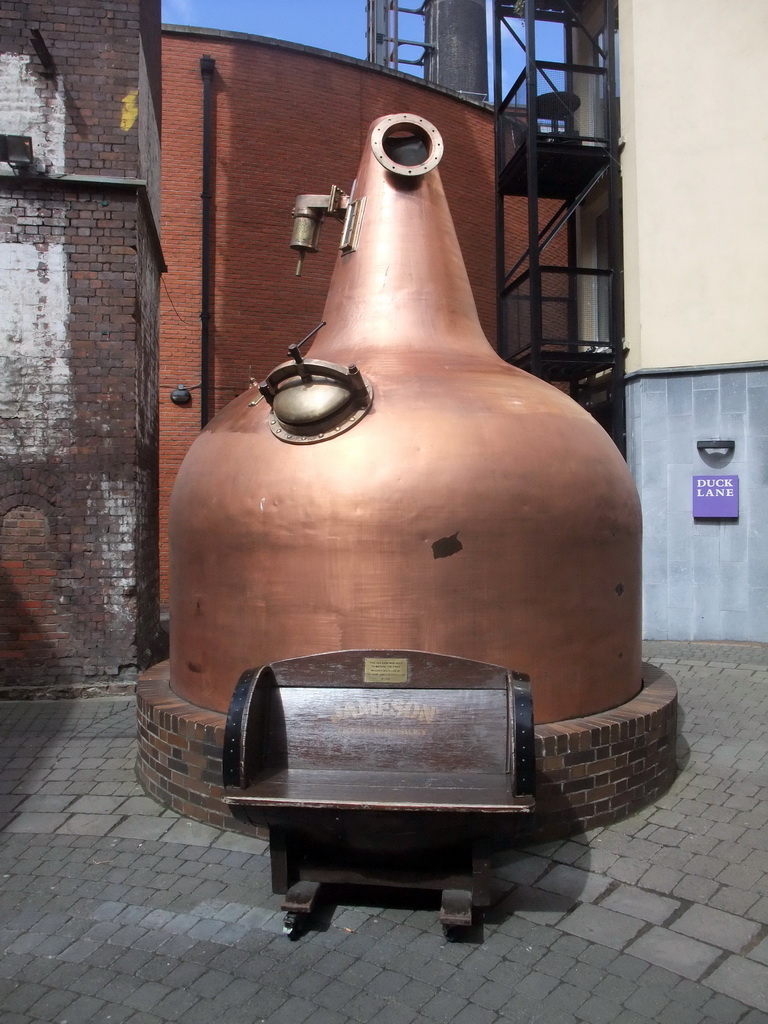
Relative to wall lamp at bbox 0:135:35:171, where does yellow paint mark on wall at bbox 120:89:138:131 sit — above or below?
above

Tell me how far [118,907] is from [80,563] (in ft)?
13.2

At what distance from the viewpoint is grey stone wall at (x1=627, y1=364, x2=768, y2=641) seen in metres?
9.44

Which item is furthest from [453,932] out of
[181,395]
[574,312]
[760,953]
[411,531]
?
[181,395]

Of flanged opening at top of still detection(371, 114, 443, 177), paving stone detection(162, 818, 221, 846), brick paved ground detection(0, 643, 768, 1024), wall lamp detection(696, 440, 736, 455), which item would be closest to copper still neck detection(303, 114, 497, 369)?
flanged opening at top of still detection(371, 114, 443, 177)

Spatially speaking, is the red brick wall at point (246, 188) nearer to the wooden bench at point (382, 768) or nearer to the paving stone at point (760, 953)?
the wooden bench at point (382, 768)

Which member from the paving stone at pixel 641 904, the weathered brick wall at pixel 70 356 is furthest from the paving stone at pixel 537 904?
the weathered brick wall at pixel 70 356

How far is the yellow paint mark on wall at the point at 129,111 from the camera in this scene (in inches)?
282

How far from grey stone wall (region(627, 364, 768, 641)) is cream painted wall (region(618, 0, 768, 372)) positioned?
1.23 ft

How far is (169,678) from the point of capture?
5094mm

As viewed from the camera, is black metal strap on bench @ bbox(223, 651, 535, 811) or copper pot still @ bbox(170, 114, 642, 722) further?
copper pot still @ bbox(170, 114, 642, 722)

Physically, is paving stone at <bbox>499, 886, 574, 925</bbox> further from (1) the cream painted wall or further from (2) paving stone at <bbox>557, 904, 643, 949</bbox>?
(1) the cream painted wall

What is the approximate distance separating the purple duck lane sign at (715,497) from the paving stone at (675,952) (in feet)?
23.1

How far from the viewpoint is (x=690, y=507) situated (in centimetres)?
972

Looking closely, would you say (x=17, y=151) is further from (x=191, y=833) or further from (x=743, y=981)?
(x=743, y=981)
